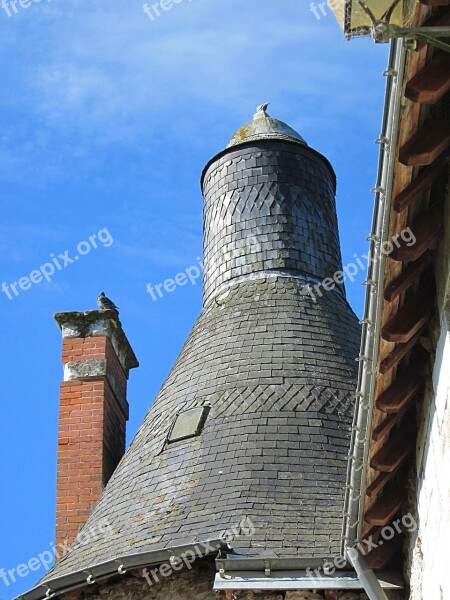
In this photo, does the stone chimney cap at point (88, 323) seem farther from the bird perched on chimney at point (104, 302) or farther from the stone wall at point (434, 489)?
Result: the stone wall at point (434, 489)

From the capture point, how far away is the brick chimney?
11445 mm

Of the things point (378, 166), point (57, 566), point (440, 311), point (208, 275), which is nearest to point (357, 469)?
point (440, 311)

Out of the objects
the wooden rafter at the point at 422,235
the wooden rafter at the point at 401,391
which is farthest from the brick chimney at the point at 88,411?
the wooden rafter at the point at 422,235

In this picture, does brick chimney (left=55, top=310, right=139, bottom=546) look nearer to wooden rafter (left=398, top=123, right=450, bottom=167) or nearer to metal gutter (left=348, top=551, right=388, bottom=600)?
metal gutter (left=348, top=551, right=388, bottom=600)

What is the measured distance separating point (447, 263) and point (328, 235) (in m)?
5.70

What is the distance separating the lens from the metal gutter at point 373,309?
239 inches

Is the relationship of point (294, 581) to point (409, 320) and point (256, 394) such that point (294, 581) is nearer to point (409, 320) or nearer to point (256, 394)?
point (256, 394)

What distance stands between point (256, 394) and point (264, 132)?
3.13 meters

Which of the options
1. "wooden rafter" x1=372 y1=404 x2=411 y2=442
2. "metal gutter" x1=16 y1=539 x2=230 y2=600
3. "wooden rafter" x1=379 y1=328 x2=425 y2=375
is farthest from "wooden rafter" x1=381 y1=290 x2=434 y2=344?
"metal gutter" x1=16 y1=539 x2=230 y2=600

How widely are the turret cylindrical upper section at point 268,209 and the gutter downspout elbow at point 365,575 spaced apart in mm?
3823

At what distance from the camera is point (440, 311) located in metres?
6.83

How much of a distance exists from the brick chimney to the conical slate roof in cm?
71

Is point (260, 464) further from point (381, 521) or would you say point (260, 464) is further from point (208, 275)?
point (208, 275)

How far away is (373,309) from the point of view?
6.86 metres
